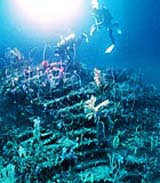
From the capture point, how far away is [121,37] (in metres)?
15.2

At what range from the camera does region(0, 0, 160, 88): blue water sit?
550 inches

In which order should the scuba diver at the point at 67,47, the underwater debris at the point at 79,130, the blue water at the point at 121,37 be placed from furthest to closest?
the blue water at the point at 121,37 → the scuba diver at the point at 67,47 → the underwater debris at the point at 79,130

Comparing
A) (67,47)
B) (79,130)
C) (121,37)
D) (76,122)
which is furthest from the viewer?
(121,37)

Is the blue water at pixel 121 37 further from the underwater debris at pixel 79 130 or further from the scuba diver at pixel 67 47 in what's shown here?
the underwater debris at pixel 79 130

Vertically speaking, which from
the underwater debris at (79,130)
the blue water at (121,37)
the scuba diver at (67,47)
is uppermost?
the blue water at (121,37)

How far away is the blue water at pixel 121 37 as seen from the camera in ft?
45.9

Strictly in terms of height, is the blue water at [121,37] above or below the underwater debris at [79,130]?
above

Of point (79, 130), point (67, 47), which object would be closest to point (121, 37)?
point (67, 47)

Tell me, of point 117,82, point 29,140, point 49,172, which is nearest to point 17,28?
point 117,82

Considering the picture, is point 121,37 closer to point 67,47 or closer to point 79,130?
point 67,47

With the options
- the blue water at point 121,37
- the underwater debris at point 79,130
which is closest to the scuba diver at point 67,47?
the underwater debris at point 79,130

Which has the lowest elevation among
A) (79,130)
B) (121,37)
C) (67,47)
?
(79,130)

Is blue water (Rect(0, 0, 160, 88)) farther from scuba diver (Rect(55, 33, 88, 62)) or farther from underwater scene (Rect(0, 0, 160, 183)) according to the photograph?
scuba diver (Rect(55, 33, 88, 62))

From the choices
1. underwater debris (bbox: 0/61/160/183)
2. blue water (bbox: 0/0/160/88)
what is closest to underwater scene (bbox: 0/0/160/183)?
underwater debris (bbox: 0/61/160/183)
